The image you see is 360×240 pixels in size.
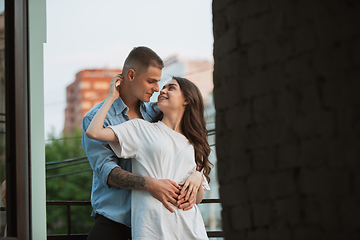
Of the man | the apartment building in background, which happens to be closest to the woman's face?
the man

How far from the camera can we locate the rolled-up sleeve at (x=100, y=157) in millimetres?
2285

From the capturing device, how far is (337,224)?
112cm

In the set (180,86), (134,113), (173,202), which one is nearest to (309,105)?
(173,202)

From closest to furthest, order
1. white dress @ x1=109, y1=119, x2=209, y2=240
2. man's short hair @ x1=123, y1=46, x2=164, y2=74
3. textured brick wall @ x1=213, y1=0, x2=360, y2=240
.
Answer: textured brick wall @ x1=213, y1=0, x2=360, y2=240, white dress @ x1=109, y1=119, x2=209, y2=240, man's short hair @ x1=123, y1=46, x2=164, y2=74

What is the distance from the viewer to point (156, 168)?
2273mm

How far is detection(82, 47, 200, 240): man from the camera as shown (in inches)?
86.8

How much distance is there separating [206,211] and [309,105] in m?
21.6

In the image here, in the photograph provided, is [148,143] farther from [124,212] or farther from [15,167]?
[15,167]

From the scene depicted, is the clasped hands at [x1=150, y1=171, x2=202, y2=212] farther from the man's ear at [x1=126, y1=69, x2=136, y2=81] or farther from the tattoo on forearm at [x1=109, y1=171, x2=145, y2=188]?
the man's ear at [x1=126, y1=69, x2=136, y2=81]

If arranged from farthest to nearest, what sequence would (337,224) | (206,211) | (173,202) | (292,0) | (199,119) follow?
(206,211) < (199,119) < (173,202) < (292,0) < (337,224)

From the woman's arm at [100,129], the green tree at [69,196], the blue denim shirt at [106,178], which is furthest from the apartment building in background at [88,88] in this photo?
the woman's arm at [100,129]

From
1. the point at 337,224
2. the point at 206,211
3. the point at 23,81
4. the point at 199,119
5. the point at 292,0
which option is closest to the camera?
the point at 337,224

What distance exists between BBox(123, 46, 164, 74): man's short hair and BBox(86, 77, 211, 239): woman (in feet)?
0.55

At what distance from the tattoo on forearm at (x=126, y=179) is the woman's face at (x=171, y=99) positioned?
1.58 ft
